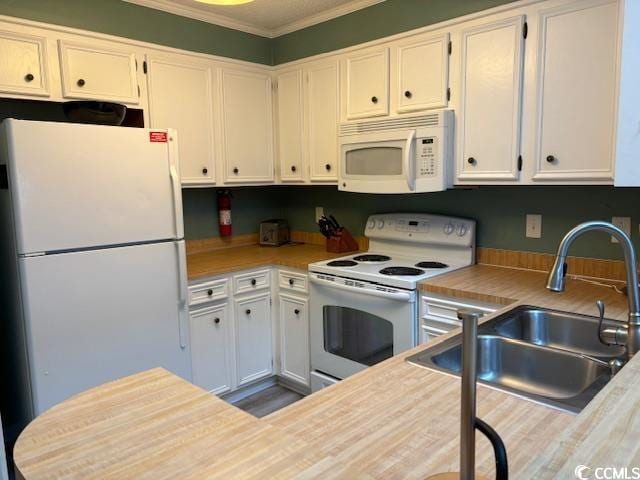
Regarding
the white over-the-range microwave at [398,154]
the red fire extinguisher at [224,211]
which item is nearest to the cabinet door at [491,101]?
the white over-the-range microwave at [398,154]

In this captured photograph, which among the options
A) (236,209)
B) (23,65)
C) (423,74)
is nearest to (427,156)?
(423,74)

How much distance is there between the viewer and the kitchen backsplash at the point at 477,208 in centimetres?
231

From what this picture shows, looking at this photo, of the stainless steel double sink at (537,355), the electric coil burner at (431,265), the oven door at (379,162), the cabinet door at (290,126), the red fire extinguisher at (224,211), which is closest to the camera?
the stainless steel double sink at (537,355)

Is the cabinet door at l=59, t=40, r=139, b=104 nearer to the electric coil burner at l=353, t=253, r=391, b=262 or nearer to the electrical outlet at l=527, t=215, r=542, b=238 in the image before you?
the electric coil burner at l=353, t=253, r=391, b=262

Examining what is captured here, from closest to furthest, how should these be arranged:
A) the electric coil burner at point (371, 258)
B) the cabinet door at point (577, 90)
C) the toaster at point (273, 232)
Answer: the cabinet door at point (577, 90) → the electric coil burner at point (371, 258) → the toaster at point (273, 232)

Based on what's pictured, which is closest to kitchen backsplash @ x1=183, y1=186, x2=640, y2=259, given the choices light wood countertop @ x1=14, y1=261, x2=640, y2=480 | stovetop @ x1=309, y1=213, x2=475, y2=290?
stovetop @ x1=309, y1=213, x2=475, y2=290

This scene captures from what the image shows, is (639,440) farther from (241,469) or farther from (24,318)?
(24,318)

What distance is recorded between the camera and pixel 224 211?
11.5 feet

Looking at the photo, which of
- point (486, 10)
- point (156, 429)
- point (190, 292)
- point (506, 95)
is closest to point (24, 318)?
point (190, 292)

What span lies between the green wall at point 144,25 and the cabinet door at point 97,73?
7.6 inches

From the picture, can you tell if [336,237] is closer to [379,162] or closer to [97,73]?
[379,162]

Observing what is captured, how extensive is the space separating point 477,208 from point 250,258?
1.50 meters

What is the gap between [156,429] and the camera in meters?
0.97

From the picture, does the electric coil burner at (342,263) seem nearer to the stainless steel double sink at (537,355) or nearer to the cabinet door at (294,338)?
the cabinet door at (294,338)
